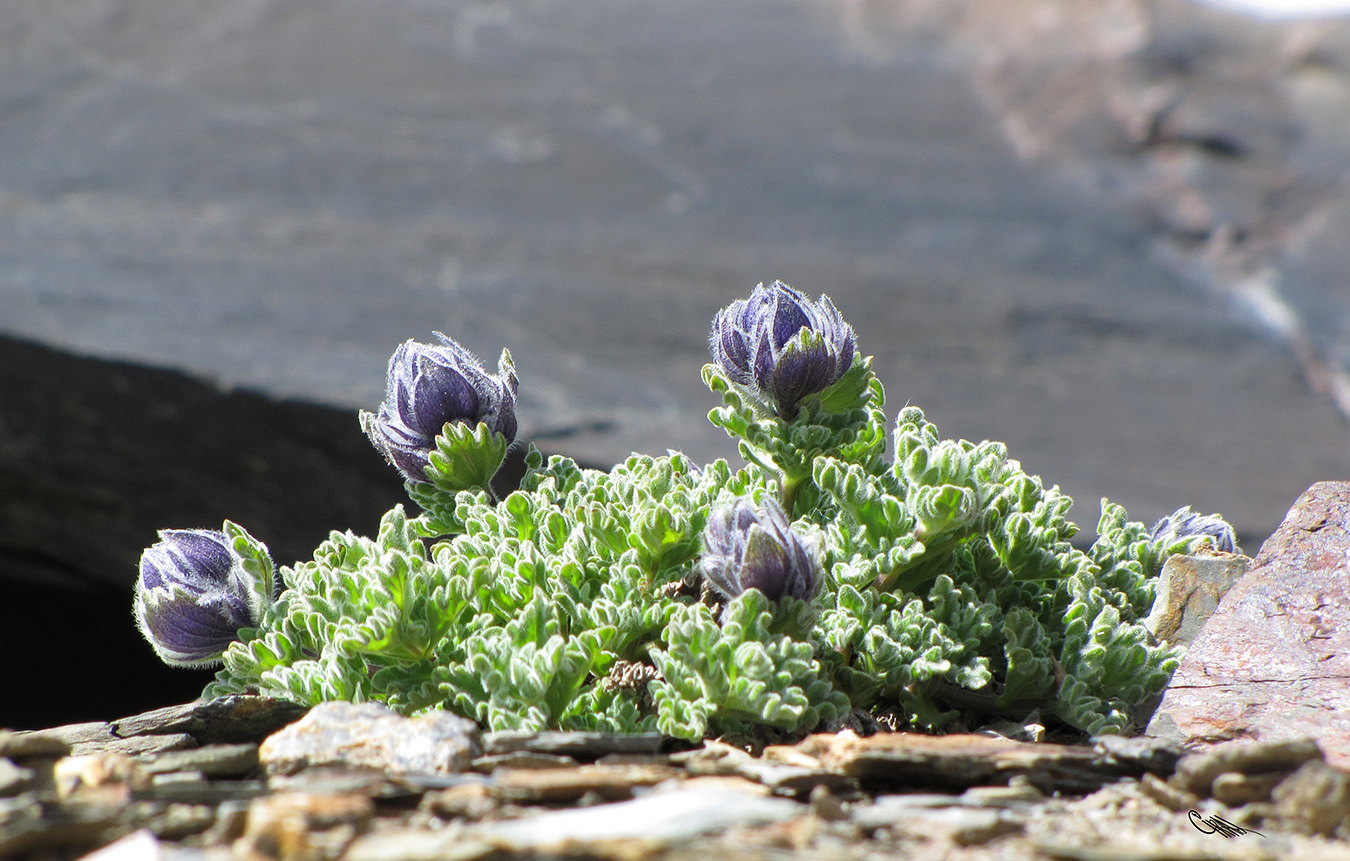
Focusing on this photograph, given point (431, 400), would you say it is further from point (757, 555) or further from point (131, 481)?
point (131, 481)

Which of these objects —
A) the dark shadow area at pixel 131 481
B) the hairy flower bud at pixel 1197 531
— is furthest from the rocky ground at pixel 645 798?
the dark shadow area at pixel 131 481

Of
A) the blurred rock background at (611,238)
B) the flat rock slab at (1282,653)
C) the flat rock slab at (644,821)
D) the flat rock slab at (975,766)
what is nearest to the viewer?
the flat rock slab at (644,821)

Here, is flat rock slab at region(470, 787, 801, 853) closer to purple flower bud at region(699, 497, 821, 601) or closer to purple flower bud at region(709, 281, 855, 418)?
purple flower bud at region(699, 497, 821, 601)

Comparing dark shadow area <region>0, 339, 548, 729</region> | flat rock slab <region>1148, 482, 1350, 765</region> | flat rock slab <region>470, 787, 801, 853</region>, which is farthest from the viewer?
dark shadow area <region>0, 339, 548, 729</region>

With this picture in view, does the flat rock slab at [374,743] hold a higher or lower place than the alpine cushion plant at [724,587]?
lower

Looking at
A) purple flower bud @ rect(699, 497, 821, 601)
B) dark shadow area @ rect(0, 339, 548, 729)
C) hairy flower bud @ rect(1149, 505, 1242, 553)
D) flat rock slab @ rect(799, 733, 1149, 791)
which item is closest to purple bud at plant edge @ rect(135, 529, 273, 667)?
purple flower bud @ rect(699, 497, 821, 601)

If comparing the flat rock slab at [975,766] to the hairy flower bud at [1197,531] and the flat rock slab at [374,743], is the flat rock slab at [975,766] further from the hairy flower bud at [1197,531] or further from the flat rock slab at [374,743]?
the hairy flower bud at [1197,531]

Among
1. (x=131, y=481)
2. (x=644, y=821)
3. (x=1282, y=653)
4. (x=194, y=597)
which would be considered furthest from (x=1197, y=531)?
(x=131, y=481)
